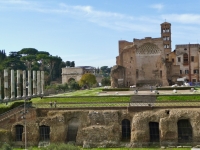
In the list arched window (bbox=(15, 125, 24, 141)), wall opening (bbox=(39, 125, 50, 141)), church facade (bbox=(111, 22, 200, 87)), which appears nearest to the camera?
wall opening (bbox=(39, 125, 50, 141))

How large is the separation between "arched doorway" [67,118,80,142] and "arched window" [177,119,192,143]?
33.4ft

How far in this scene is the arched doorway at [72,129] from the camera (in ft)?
114

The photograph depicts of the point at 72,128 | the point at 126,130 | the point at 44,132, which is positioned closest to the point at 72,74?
the point at 72,128

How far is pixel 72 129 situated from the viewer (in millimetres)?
34906

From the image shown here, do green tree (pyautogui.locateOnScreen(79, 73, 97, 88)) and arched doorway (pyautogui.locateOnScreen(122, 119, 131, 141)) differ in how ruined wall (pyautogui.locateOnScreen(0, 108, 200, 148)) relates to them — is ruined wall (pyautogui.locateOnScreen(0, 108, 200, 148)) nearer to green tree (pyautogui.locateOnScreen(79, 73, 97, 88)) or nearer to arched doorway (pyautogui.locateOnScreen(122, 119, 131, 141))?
arched doorway (pyautogui.locateOnScreen(122, 119, 131, 141))

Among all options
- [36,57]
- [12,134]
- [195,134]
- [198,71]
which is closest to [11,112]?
[12,134]

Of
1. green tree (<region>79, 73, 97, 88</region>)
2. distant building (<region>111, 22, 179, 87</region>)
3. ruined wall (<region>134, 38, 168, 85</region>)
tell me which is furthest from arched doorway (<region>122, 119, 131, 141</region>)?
green tree (<region>79, 73, 97, 88</region>)

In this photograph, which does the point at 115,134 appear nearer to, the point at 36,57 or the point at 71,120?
the point at 71,120

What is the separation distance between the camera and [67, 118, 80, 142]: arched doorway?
3472 centimetres

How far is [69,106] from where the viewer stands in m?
35.9

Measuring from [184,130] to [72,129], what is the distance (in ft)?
36.8

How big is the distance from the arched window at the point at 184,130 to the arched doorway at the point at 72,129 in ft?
33.4

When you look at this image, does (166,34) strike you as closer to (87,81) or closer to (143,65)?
(87,81)

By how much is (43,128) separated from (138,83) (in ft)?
99.1
